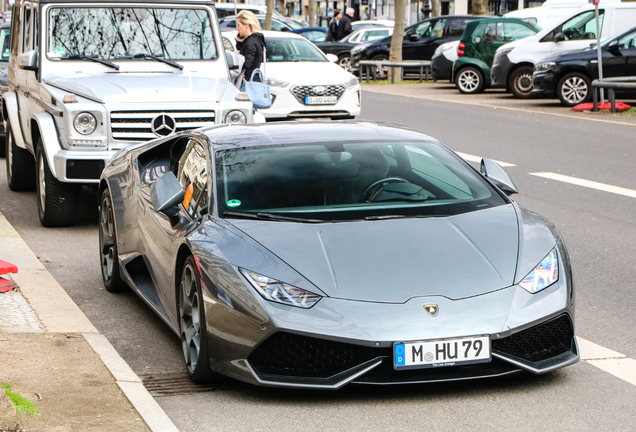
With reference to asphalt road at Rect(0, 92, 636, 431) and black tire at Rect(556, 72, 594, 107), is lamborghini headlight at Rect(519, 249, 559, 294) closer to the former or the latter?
asphalt road at Rect(0, 92, 636, 431)

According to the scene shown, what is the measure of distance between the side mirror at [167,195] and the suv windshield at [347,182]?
270 mm

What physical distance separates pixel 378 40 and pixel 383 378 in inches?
1154

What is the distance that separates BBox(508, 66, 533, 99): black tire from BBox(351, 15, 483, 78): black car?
7.02 meters

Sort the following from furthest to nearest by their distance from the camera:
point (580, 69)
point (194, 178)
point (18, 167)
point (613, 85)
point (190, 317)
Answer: point (580, 69)
point (613, 85)
point (18, 167)
point (194, 178)
point (190, 317)

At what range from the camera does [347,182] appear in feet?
17.9

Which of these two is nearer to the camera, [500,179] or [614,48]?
[500,179]

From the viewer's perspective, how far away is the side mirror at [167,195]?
17.8ft

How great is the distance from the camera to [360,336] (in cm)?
427

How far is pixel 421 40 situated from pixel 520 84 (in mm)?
8517

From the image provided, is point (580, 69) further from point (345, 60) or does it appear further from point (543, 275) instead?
point (543, 275)

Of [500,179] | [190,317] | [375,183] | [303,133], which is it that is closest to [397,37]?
[500,179]

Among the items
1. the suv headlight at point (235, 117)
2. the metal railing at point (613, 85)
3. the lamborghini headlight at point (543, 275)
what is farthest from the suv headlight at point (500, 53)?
the lamborghini headlight at point (543, 275)

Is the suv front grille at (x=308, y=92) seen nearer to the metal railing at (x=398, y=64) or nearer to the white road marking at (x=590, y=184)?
the white road marking at (x=590, y=184)

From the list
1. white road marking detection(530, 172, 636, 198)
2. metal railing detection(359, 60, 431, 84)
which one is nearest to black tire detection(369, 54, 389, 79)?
metal railing detection(359, 60, 431, 84)
